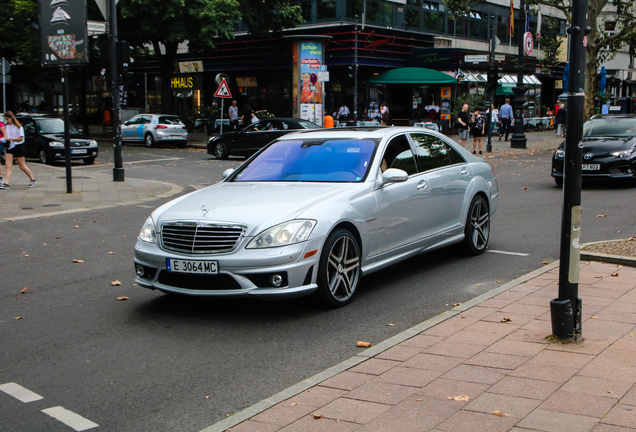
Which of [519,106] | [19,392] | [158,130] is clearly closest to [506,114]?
[519,106]

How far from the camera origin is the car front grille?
18.7ft

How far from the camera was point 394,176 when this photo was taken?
6.63 m

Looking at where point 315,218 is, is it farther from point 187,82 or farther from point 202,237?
point 187,82

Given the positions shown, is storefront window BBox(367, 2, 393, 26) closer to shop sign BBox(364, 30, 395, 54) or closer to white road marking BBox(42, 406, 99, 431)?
shop sign BBox(364, 30, 395, 54)

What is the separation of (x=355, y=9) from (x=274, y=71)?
5909 mm

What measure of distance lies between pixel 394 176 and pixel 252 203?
4.69 ft

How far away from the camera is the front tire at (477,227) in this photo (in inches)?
325

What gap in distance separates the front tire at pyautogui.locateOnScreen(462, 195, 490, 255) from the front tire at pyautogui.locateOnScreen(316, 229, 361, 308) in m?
2.35

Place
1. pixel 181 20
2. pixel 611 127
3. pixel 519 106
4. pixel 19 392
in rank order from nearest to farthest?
pixel 19 392
pixel 611 127
pixel 519 106
pixel 181 20

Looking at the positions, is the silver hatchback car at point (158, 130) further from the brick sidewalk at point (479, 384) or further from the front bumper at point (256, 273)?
the brick sidewalk at point (479, 384)

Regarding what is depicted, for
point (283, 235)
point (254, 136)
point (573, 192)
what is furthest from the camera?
point (254, 136)

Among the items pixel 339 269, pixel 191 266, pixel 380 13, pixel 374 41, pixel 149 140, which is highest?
pixel 380 13

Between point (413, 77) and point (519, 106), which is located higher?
point (413, 77)

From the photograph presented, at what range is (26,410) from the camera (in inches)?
162
